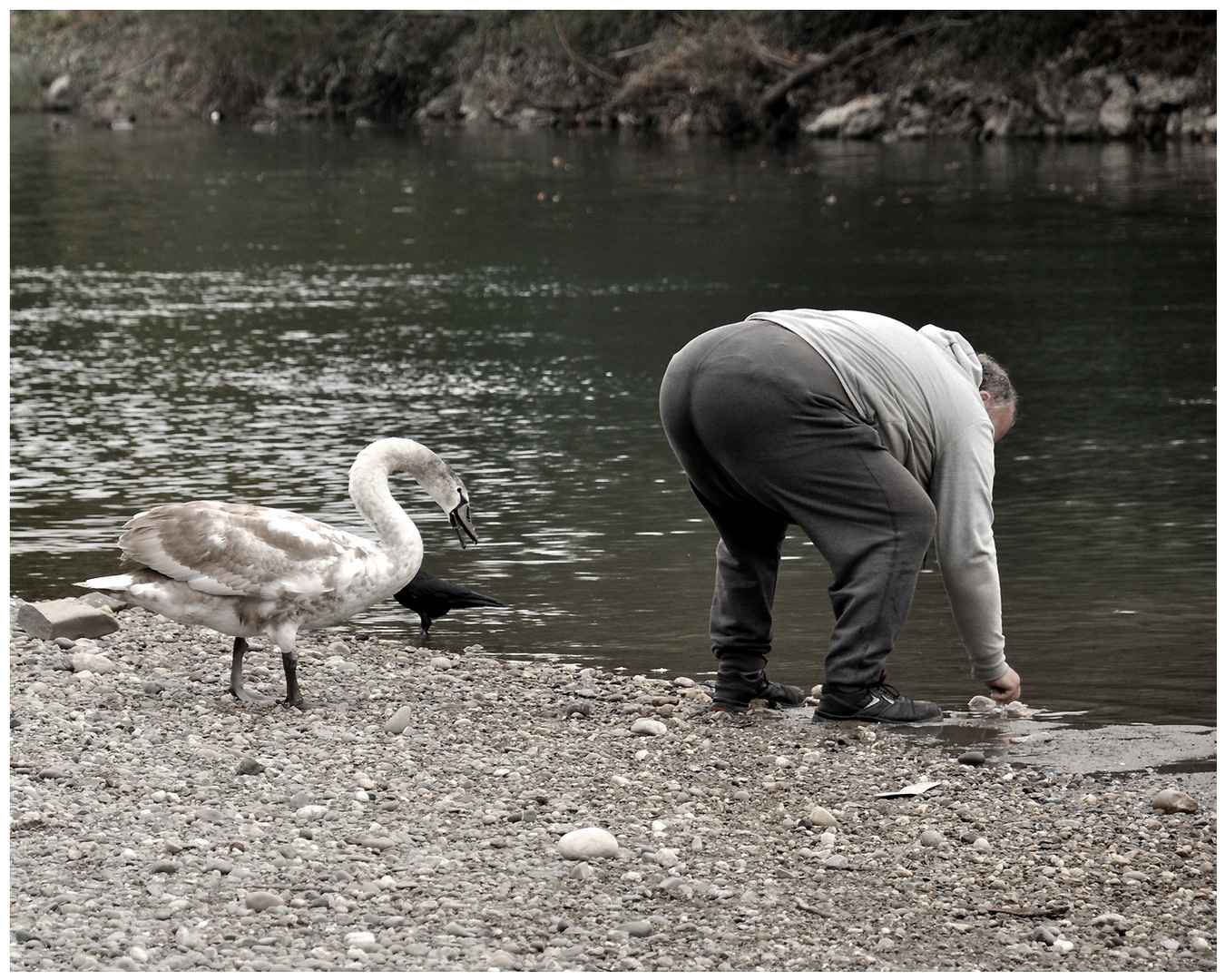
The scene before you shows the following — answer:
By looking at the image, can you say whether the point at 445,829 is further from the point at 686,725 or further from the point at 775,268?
the point at 775,268

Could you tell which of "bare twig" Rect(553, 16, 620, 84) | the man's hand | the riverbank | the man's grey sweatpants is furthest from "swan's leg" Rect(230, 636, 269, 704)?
"bare twig" Rect(553, 16, 620, 84)

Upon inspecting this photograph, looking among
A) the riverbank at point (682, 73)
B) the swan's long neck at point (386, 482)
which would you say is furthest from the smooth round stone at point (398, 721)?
the riverbank at point (682, 73)

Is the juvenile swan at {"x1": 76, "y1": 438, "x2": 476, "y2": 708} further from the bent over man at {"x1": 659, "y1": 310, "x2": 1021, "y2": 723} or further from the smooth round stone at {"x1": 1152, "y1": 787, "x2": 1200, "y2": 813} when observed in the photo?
the smooth round stone at {"x1": 1152, "y1": 787, "x2": 1200, "y2": 813}

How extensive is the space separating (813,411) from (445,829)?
180cm

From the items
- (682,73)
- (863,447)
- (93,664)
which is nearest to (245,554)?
(93,664)

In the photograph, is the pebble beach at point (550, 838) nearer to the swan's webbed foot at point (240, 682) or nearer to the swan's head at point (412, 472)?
the swan's webbed foot at point (240, 682)

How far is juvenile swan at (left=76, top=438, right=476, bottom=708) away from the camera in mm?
5992

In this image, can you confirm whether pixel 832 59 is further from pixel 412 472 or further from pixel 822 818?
pixel 822 818

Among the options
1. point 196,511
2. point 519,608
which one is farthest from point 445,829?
point 519,608

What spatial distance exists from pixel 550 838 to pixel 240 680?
5.92 feet

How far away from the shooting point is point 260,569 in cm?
598

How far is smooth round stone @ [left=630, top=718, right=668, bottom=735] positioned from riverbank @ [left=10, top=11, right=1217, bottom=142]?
1228 inches

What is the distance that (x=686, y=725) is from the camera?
6.12m

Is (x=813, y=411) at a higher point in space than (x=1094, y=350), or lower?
higher
